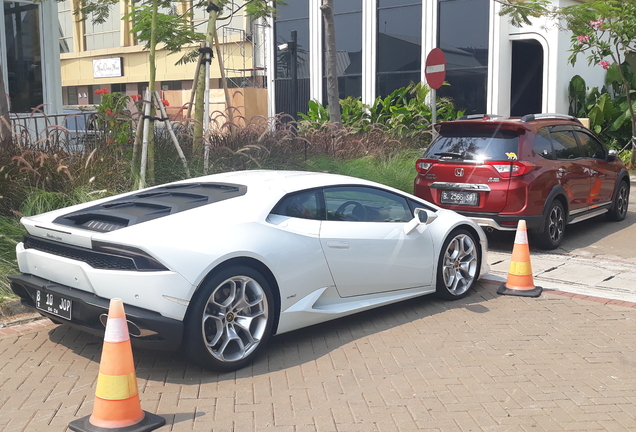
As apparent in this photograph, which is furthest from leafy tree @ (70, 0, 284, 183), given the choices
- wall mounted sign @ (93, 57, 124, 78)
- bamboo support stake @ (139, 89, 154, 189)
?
wall mounted sign @ (93, 57, 124, 78)

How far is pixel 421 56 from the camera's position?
78.7 ft

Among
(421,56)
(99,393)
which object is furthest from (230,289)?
(421,56)

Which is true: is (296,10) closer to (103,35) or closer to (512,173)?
(103,35)

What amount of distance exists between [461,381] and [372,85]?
21.2 meters

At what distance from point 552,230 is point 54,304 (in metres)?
6.61

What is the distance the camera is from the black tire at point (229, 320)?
458cm

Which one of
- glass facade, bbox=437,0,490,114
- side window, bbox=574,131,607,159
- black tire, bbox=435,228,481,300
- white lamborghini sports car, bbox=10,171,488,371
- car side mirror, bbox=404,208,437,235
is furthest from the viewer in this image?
glass facade, bbox=437,0,490,114

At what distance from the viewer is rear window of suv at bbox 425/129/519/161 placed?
8.89 m

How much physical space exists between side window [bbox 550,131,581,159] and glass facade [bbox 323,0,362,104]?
16.2 m

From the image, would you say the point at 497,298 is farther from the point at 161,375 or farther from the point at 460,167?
the point at 161,375

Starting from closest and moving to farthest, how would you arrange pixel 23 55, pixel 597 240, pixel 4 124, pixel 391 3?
pixel 4 124
pixel 597 240
pixel 23 55
pixel 391 3

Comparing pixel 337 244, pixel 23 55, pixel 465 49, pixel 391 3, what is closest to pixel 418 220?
pixel 337 244

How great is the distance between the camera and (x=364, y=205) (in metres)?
6.04

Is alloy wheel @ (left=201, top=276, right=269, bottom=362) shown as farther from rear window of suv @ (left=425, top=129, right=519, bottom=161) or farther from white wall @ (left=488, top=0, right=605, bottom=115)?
white wall @ (left=488, top=0, right=605, bottom=115)
